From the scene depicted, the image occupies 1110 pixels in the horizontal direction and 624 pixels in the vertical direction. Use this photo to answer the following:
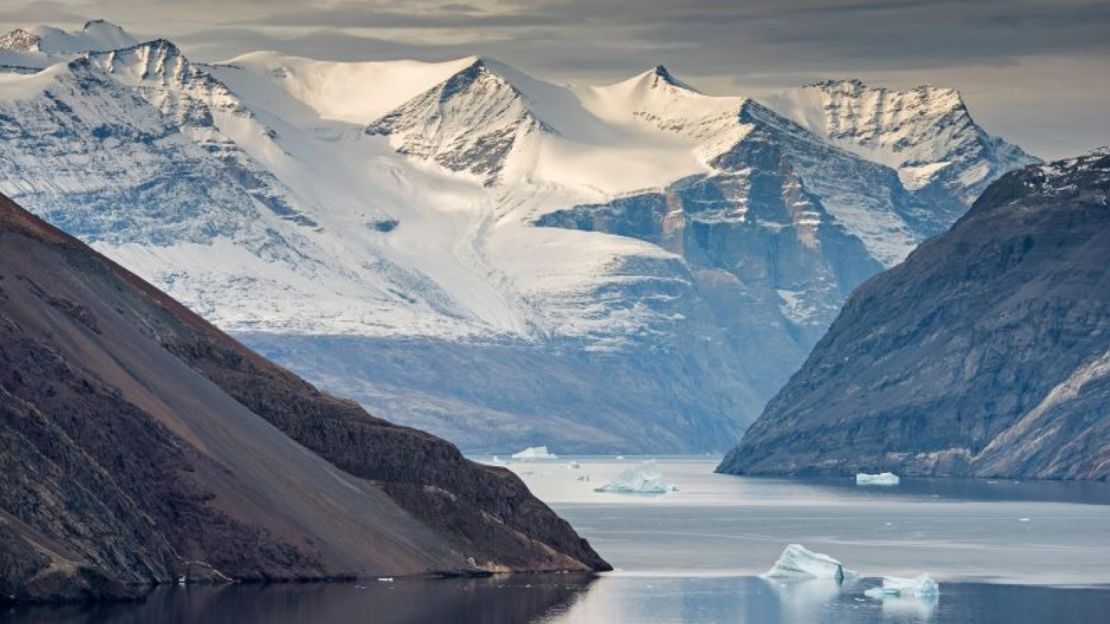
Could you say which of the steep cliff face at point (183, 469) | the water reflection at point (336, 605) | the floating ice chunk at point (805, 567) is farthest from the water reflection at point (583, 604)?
the steep cliff face at point (183, 469)

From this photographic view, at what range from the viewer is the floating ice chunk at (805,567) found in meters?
179

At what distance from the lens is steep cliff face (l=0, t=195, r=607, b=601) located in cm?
14362

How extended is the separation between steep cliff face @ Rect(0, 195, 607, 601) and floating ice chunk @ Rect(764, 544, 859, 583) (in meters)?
10.9

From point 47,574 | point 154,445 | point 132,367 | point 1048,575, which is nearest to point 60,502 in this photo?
point 47,574

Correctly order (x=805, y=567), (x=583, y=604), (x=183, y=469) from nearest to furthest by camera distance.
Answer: (x=583, y=604) → (x=183, y=469) → (x=805, y=567)

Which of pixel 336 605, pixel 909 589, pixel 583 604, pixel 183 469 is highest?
pixel 183 469

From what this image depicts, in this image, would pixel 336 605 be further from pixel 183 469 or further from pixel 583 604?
pixel 183 469

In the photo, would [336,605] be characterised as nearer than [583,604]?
Yes

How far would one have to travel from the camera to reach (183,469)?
15888cm

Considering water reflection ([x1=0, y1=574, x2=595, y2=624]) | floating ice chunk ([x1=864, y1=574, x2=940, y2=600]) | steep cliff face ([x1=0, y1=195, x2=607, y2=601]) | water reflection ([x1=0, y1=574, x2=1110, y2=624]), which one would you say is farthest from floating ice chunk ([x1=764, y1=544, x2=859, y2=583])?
water reflection ([x1=0, y1=574, x2=595, y2=624])

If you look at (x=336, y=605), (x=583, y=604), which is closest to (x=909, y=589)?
(x=583, y=604)

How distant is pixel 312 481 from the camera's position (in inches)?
6693

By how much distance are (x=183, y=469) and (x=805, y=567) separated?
40.0m

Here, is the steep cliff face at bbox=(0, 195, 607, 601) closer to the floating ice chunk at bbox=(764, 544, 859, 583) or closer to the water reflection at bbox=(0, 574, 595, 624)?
the water reflection at bbox=(0, 574, 595, 624)
